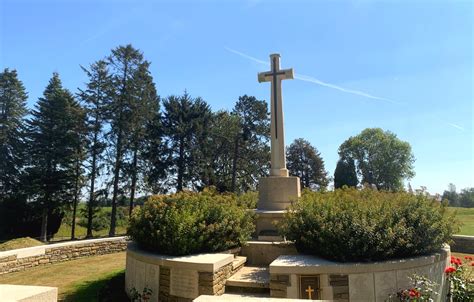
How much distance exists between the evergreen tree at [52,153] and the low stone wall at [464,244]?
74.7ft

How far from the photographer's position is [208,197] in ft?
25.0

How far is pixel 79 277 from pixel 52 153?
17.9 meters

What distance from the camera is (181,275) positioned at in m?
5.41

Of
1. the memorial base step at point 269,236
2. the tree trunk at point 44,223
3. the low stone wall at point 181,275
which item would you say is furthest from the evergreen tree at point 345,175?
the low stone wall at point 181,275

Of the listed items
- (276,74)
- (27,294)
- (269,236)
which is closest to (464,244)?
(269,236)

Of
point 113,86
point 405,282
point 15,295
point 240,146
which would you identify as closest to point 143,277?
point 15,295

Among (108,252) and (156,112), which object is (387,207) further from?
(156,112)

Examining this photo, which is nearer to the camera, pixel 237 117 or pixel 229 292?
pixel 229 292

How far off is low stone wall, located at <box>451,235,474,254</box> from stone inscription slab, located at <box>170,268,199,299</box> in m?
9.95

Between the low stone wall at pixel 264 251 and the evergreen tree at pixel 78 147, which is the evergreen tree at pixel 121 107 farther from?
the low stone wall at pixel 264 251

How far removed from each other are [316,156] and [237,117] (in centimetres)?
1580

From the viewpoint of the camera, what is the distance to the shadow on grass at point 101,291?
6.46 meters

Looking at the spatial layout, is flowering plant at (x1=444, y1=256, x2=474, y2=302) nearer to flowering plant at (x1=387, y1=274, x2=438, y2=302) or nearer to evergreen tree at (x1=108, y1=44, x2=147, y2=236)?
flowering plant at (x1=387, y1=274, x2=438, y2=302)

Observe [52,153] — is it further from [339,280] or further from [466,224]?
[466,224]
